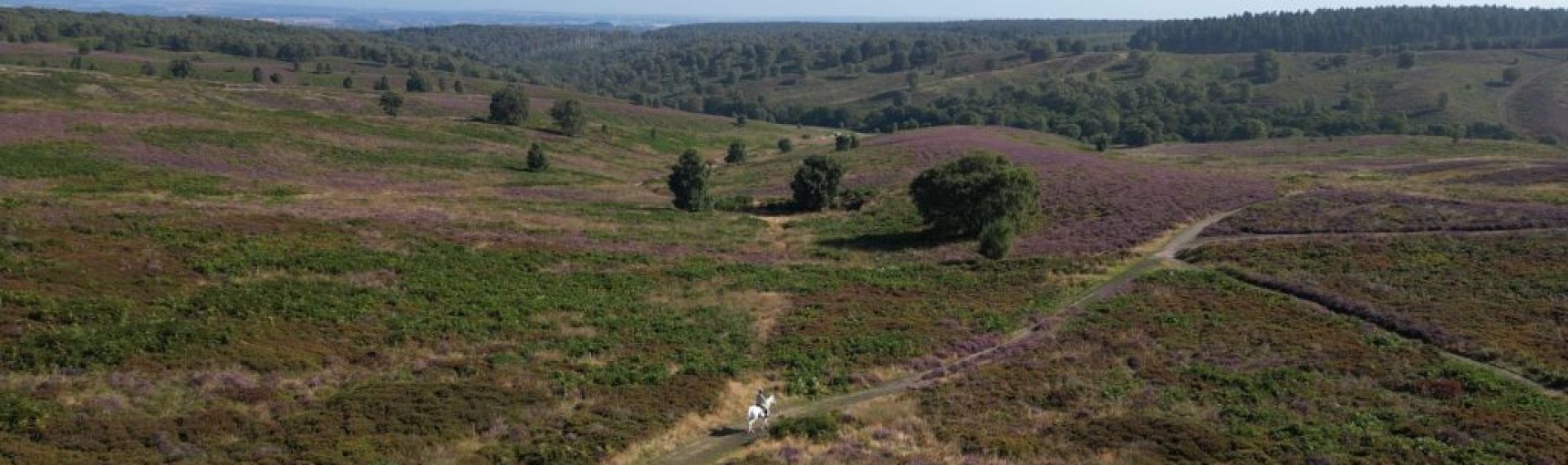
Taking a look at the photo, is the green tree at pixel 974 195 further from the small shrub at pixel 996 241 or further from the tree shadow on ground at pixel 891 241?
the small shrub at pixel 996 241

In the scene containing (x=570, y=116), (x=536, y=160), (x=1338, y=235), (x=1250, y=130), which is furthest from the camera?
(x=1250, y=130)

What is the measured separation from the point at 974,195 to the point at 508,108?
258 ft

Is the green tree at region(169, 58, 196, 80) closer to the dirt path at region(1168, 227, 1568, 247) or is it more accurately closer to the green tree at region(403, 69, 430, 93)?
the green tree at region(403, 69, 430, 93)

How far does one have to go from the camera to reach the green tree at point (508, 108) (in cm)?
11831

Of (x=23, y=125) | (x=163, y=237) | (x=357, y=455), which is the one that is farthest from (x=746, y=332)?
A: (x=23, y=125)

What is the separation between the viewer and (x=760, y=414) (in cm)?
2569

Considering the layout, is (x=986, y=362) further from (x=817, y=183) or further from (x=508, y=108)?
(x=508, y=108)

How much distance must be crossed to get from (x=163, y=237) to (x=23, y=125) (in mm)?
46550

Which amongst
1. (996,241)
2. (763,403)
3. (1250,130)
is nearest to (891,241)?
(996,241)

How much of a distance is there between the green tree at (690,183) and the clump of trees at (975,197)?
62.7 ft

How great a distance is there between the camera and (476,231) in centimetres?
5072

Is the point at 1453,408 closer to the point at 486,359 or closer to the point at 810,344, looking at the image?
the point at 810,344

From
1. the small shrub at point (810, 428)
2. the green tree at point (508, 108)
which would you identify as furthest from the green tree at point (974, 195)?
the green tree at point (508, 108)

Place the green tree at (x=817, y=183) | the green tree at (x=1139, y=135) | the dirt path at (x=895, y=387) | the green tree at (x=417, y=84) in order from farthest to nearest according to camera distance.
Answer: the green tree at (x=1139, y=135), the green tree at (x=417, y=84), the green tree at (x=817, y=183), the dirt path at (x=895, y=387)
